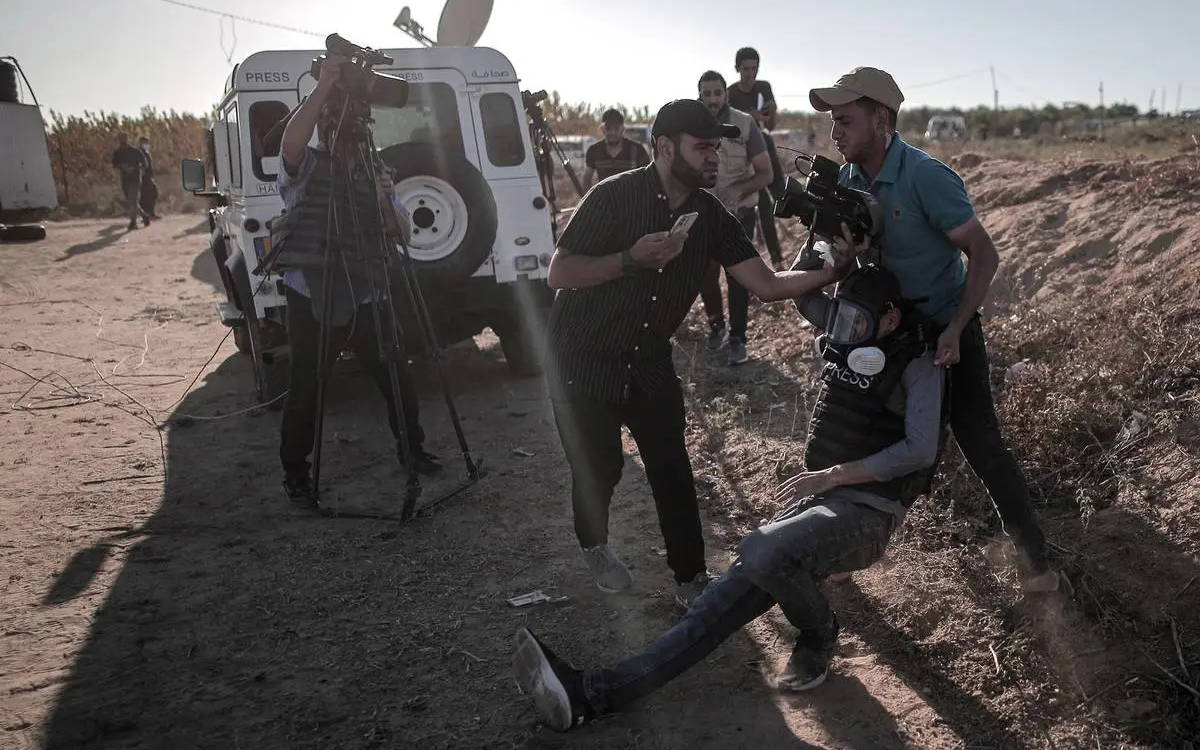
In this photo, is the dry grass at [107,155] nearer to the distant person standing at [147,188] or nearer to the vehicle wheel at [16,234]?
the distant person standing at [147,188]

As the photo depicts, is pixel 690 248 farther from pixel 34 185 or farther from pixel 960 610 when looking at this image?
pixel 34 185

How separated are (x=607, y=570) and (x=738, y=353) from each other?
146 inches

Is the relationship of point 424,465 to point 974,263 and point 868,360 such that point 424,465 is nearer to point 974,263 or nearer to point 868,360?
point 868,360

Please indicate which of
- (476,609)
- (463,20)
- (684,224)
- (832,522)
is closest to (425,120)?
(463,20)

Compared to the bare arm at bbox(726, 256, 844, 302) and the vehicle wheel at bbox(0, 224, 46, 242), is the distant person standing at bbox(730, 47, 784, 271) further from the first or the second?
the vehicle wheel at bbox(0, 224, 46, 242)

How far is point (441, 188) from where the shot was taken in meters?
6.96

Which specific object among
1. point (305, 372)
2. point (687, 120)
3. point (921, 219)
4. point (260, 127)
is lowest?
point (305, 372)

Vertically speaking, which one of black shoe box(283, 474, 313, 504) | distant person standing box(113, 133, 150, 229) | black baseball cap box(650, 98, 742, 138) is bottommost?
black shoe box(283, 474, 313, 504)

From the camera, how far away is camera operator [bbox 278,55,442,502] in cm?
482

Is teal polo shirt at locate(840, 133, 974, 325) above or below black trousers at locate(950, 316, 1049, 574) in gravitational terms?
above

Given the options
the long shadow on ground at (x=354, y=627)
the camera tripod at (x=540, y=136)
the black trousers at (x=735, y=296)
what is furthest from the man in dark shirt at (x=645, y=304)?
the camera tripod at (x=540, y=136)

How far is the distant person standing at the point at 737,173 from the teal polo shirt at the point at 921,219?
3.44 metres

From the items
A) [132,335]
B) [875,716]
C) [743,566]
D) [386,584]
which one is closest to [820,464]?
[743,566]

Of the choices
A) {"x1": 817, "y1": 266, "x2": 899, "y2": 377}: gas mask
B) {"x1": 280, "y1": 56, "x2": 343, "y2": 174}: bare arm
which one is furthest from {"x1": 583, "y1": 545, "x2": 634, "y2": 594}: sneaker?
{"x1": 280, "y1": 56, "x2": 343, "y2": 174}: bare arm
